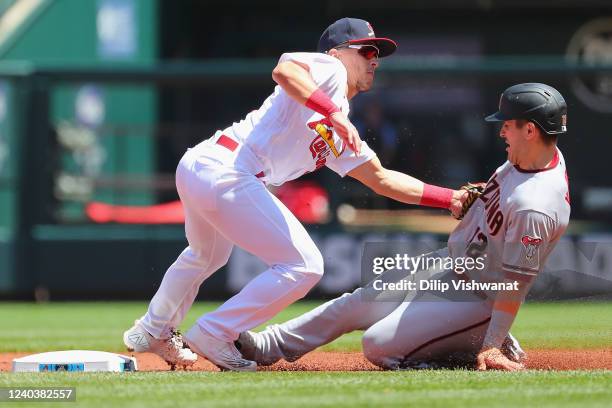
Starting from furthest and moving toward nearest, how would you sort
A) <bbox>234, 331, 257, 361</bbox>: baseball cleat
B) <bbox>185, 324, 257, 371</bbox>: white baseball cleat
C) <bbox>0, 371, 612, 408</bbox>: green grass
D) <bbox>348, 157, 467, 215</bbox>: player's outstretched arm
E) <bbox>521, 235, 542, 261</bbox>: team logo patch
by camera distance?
1. <bbox>348, 157, 467, 215</bbox>: player's outstretched arm
2. <bbox>234, 331, 257, 361</bbox>: baseball cleat
3. <bbox>185, 324, 257, 371</bbox>: white baseball cleat
4. <bbox>521, 235, 542, 261</bbox>: team logo patch
5. <bbox>0, 371, 612, 408</bbox>: green grass

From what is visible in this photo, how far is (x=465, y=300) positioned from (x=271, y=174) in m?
1.05

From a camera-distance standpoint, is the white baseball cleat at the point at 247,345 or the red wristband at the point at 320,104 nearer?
the red wristband at the point at 320,104

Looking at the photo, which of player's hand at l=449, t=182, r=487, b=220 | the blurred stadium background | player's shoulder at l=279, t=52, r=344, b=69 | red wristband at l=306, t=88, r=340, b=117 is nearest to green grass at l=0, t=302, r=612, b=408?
player's hand at l=449, t=182, r=487, b=220

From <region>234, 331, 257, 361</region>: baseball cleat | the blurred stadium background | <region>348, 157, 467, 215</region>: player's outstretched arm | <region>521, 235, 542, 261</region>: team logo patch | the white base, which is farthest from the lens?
the blurred stadium background

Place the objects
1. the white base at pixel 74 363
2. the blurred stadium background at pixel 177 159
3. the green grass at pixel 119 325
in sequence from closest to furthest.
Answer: the white base at pixel 74 363, the green grass at pixel 119 325, the blurred stadium background at pixel 177 159

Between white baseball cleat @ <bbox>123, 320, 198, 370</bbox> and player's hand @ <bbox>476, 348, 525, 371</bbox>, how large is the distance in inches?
51.1

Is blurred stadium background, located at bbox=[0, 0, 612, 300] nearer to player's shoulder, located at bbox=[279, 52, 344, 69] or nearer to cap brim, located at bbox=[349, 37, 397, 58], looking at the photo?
cap brim, located at bbox=[349, 37, 397, 58]

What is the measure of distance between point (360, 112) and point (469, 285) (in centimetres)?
464

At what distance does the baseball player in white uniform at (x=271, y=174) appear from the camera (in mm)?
5215

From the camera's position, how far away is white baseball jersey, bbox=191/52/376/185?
5246mm

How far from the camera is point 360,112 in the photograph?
10.0 m

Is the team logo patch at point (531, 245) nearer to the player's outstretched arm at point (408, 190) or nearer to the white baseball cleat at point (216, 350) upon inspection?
the player's outstretched arm at point (408, 190)

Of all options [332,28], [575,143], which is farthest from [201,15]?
[332,28]

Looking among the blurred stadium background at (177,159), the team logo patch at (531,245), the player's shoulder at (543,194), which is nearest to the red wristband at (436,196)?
the player's shoulder at (543,194)
